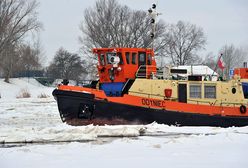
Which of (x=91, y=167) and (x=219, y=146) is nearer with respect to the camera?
(x=91, y=167)

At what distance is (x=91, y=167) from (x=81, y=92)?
25.0 ft

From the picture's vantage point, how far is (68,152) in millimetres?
8766

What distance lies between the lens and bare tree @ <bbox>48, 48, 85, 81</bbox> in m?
81.8

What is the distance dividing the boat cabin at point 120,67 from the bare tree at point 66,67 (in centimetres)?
6408

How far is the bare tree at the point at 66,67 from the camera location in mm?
81812

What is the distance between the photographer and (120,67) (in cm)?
1585

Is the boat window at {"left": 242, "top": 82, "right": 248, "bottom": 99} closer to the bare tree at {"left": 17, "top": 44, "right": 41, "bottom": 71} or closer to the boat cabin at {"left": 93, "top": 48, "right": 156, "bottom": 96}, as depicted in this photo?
the boat cabin at {"left": 93, "top": 48, "right": 156, "bottom": 96}

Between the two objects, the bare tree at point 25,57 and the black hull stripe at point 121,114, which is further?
the bare tree at point 25,57

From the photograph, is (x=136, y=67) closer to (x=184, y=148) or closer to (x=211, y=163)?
(x=184, y=148)

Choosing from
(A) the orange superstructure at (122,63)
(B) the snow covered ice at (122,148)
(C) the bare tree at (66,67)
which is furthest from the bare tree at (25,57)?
(B) the snow covered ice at (122,148)

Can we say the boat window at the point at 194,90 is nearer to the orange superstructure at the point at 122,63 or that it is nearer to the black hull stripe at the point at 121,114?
the black hull stripe at the point at 121,114

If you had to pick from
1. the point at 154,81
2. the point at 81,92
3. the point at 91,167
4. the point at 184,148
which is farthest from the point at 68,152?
the point at 154,81

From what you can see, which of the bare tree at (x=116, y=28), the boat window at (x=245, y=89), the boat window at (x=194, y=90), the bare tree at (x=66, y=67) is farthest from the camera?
the bare tree at (x=66, y=67)

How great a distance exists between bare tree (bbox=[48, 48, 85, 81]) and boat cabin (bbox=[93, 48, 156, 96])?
210ft
